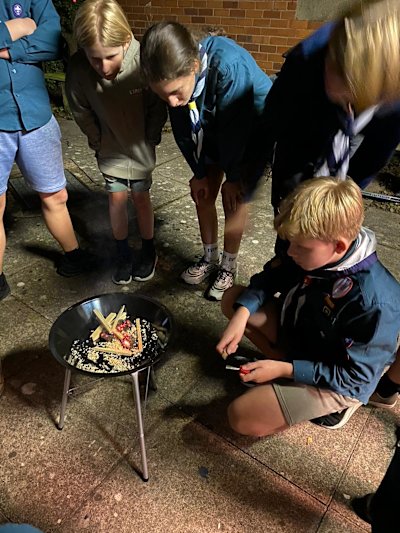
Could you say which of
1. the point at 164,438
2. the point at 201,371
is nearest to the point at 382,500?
the point at 164,438

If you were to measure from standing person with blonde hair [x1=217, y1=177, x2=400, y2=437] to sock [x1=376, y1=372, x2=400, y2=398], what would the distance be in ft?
0.75

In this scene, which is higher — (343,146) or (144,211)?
(343,146)

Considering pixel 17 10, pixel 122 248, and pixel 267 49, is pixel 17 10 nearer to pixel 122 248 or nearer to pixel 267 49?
pixel 122 248

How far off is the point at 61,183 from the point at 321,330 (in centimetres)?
180

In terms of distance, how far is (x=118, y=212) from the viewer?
8.96 ft

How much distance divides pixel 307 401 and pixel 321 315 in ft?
1.10

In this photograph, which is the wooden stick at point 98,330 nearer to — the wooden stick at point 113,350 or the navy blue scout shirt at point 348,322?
the wooden stick at point 113,350

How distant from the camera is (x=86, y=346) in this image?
1771mm

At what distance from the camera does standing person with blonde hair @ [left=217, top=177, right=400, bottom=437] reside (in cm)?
139

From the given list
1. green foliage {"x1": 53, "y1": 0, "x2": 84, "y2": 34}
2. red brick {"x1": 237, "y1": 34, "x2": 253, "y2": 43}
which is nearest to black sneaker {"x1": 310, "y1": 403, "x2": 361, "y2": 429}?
red brick {"x1": 237, "y1": 34, "x2": 253, "y2": 43}

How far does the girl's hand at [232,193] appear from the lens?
2.26m

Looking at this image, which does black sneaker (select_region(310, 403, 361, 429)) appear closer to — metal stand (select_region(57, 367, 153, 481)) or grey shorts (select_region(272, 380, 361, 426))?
grey shorts (select_region(272, 380, 361, 426))

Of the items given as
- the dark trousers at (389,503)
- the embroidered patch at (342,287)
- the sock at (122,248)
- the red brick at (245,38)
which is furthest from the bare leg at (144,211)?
the red brick at (245,38)

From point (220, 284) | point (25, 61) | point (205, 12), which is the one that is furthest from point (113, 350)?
point (205, 12)
